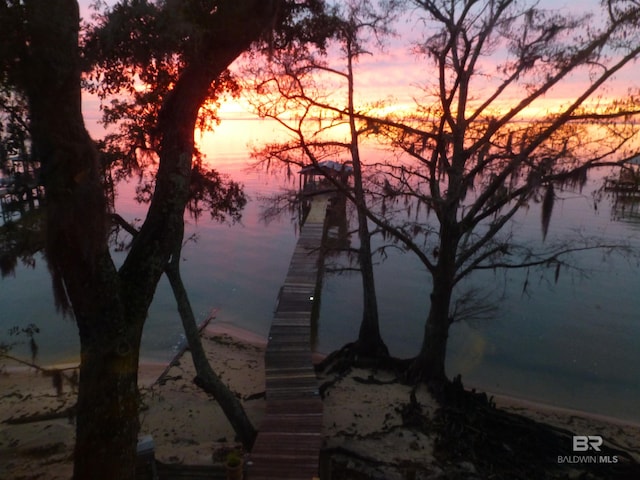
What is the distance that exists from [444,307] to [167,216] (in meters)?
7.26

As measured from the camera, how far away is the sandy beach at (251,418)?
7.28m

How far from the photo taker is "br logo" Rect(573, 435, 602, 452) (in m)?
8.22

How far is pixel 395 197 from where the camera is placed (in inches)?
368

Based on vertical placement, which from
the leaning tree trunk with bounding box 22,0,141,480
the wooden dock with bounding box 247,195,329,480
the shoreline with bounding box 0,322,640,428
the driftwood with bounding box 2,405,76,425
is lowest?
the shoreline with bounding box 0,322,640,428

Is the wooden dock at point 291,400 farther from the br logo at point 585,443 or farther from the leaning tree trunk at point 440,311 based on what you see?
the br logo at point 585,443

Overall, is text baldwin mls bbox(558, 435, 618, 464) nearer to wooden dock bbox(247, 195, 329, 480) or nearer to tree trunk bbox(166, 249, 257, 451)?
wooden dock bbox(247, 195, 329, 480)

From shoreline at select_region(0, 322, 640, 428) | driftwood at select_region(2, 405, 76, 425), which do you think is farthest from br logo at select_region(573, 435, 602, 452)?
driftwood at select_region(2, 405, 76, 425)

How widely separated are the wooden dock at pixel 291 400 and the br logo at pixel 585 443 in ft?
17.2

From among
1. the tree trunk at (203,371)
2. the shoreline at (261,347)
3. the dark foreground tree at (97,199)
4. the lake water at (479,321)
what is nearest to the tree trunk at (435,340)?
the shoreline at (261,347)

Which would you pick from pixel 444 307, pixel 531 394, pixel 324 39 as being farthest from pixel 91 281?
pixel 531 394

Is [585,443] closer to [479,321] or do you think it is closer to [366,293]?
[366,293]

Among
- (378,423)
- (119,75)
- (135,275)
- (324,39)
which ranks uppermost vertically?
(324,39)

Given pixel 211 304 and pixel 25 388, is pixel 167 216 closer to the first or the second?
pixel 25 388

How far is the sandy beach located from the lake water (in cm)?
204
